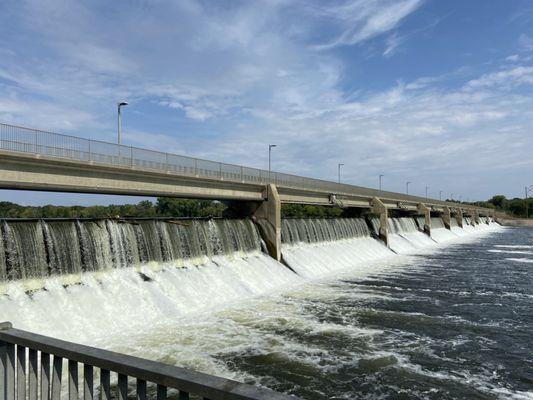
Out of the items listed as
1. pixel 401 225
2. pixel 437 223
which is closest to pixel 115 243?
pixel 401 225

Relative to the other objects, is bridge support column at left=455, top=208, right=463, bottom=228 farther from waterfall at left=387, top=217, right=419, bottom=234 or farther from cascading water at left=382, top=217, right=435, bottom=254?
waterfall at left=387, top=217, right=419, bottom=234

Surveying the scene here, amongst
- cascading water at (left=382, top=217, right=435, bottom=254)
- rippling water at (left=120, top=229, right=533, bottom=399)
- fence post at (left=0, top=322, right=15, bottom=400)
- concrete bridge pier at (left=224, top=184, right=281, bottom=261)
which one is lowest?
rippling water at (left=120, top=229, right=533, bottom=399)

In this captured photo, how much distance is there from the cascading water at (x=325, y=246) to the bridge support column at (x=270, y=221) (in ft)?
4.23

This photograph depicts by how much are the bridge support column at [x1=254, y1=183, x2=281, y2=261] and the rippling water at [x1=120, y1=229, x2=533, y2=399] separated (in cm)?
670

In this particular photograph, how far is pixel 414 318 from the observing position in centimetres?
1945

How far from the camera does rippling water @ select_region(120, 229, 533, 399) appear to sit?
12133 millimetres

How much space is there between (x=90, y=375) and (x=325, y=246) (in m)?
38.0

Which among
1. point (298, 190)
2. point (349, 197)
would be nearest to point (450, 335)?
point (298, 190)

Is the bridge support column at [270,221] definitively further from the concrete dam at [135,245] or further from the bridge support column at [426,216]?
the bridge support column at [426,216]

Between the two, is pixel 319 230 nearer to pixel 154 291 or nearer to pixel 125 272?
pixel 154 291

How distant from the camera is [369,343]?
15594 millimetres

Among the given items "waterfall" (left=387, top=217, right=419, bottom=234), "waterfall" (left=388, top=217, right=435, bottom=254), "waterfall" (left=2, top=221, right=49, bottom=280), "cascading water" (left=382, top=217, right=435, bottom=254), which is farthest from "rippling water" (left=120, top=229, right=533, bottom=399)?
"waterfall" (left=387, top=217, right=419, bottom=234)

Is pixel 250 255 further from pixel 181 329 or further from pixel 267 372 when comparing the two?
pixel 267 372

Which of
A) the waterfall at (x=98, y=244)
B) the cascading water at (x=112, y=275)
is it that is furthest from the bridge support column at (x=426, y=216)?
the waterfall at (x=98, y=244)
